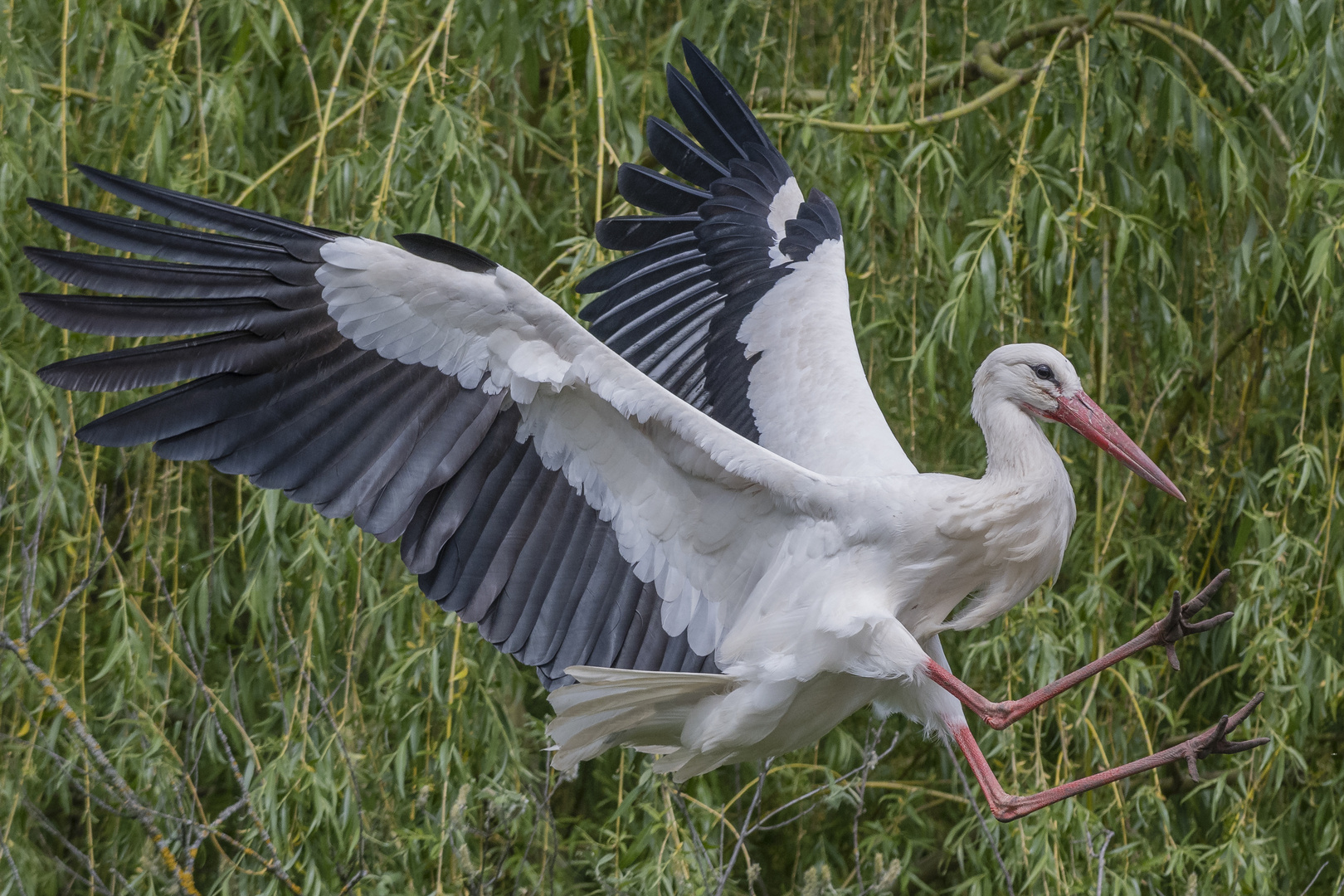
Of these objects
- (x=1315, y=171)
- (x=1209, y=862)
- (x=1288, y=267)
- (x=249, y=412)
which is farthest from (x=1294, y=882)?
(x=249, y=412)

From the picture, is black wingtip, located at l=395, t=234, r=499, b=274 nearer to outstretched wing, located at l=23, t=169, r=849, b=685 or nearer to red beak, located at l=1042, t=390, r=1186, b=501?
outstretched wing, located at l=23, t=169, r=849, b=685

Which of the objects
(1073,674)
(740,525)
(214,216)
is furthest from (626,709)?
(214,216)

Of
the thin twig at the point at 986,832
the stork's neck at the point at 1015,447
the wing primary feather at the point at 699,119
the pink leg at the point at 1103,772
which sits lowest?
the thin twig at the point at 986,832

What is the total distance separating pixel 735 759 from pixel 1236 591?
49.9 inches

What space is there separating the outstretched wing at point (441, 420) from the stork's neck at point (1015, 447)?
0.33 metres

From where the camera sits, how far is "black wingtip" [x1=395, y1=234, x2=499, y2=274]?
235cm

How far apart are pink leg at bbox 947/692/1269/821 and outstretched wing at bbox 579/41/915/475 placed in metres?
0.72

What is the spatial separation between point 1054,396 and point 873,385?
868mm

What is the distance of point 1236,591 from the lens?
3.33m

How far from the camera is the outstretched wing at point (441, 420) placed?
228 cm

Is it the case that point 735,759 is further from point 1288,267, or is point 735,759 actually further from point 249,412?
point 1288,267

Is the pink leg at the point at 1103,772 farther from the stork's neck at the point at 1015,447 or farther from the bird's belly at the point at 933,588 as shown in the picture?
the stork's neck at the point at 1015,447

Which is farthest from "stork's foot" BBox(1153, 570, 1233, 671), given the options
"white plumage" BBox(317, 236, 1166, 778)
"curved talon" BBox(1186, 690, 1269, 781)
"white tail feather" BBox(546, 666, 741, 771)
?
"white tail feather" BBox(546, 666, 741, 771)

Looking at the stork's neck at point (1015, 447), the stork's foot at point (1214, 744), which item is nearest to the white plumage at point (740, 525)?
the stork's neck at point (1015, 447)
